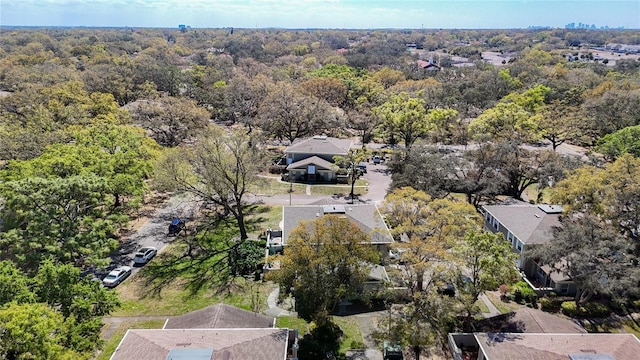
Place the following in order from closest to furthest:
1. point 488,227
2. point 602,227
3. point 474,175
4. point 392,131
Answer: point 602,227 → point 488,227 → point 474,175 → point 392,131

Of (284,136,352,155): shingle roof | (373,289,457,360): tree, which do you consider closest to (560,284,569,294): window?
(373,289,457,360): tree

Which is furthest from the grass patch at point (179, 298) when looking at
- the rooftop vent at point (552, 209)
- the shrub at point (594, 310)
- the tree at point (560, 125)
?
the tree at point (560, 125)

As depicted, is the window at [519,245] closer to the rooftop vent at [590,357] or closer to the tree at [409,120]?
the rooftop vent at [590,357]

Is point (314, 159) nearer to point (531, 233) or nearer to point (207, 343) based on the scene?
point (531, 233)

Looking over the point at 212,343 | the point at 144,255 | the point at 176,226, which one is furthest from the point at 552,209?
the point at 144,255

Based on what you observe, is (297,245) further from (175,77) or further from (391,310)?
(175,77)

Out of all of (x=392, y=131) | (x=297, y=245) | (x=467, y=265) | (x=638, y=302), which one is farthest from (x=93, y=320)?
(x=392, y=131)

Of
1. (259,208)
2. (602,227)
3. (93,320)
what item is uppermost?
(602,227)
